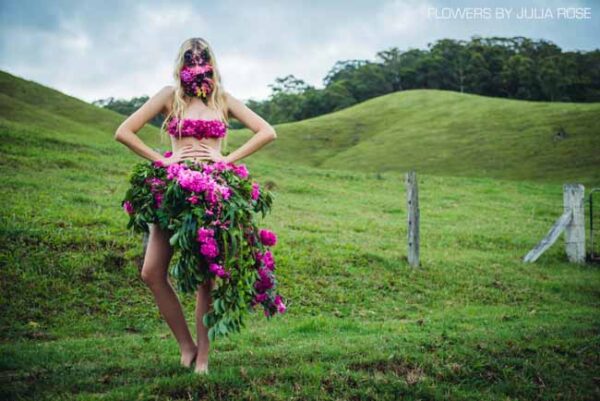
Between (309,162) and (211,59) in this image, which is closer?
(211,59)

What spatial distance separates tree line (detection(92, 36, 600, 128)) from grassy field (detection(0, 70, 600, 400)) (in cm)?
7760

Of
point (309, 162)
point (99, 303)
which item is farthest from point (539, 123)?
point (99, 303)

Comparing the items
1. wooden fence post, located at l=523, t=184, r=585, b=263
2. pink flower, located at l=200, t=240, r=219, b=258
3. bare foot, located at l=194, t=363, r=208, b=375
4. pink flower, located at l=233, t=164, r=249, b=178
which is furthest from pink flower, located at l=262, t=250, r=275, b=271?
wooden fence post, located at l=523, t=184, r=585, b=263

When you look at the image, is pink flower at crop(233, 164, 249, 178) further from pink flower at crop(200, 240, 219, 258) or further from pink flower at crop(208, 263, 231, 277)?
pink flower at crop(208, 263, 231, 277)

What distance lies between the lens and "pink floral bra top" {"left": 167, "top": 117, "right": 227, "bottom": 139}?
5.65 meters

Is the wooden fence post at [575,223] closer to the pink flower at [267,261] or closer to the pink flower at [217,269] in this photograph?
the pink flower at [267,261]

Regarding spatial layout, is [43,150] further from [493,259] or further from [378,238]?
[493,259]

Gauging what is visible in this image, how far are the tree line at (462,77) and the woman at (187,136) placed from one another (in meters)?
88.6

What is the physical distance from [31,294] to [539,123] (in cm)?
5602

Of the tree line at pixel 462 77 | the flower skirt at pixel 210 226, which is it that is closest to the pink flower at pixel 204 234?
the flower skirt at pixel 210 226

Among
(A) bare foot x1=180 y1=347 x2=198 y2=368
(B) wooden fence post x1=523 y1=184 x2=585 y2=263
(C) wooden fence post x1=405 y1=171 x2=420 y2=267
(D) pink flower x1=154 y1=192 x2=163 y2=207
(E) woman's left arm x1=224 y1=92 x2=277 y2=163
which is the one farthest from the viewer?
(B) wooden fence post x1=523 y1=184 x2=585 y2=263

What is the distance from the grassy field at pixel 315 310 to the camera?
587 cm

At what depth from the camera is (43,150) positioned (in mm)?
23344

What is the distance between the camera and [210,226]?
209 inches
